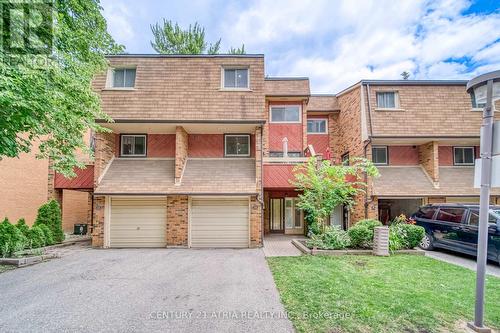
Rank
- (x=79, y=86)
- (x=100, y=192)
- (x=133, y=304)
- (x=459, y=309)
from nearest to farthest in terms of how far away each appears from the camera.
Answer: (x=459, y=309)
(x=133, y=304)
(x=79, y=86)
(x=100, y=192)

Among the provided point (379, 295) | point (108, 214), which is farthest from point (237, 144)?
point (379, 295)

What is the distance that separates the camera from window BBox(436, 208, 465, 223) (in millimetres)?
8790

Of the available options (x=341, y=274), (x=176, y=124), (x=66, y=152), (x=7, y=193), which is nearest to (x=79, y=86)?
(x=66, y=152)

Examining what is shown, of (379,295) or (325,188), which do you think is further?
(325,188)

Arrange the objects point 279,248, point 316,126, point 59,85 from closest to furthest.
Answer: point 59,85 → point 279,248 → point 316,126

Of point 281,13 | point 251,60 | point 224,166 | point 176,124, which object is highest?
point 281,13

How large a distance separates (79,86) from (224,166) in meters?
6.26

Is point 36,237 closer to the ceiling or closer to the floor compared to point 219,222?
closer to the floor

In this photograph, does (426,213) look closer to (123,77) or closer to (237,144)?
(237,144)

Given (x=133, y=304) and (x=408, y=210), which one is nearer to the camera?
(x=133, y=304)

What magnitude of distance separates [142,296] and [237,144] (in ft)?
26.6

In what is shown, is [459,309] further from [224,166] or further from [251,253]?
[224,166]

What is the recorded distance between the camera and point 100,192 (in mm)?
10242

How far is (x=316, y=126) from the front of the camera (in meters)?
16.6
